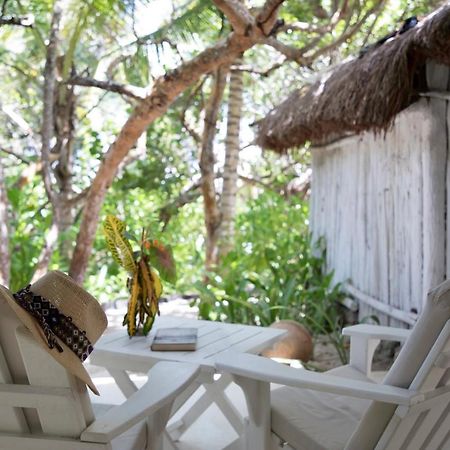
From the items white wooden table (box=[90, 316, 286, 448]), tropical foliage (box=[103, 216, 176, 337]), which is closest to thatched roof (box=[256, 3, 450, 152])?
white wooden table (box=[90, 316, 286, 448])

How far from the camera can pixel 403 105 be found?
152 inches

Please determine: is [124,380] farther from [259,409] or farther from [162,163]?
[162,163]

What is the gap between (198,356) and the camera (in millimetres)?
2525

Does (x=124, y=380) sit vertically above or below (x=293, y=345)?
above

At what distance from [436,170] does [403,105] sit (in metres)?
0.44

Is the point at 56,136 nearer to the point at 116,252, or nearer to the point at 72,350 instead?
the point at 116,252

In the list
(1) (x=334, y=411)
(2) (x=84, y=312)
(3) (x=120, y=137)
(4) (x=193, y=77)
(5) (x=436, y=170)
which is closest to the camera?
(2) (x=84, y=312)

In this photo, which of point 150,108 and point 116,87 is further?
point 116,87

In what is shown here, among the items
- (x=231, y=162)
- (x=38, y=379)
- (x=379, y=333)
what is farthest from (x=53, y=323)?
(x=231, y=162)

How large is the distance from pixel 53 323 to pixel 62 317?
0.04 metres

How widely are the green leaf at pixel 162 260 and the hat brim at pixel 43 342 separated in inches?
59.1

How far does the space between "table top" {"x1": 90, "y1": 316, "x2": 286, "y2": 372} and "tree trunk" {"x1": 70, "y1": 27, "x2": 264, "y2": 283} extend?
1.99 meters

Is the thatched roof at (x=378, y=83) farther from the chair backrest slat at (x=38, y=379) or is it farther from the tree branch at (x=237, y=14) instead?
the chair backrest slat at (x=38, y=379)

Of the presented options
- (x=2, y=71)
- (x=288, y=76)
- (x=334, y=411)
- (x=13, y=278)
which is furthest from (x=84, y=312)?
(x=288, y=76)
